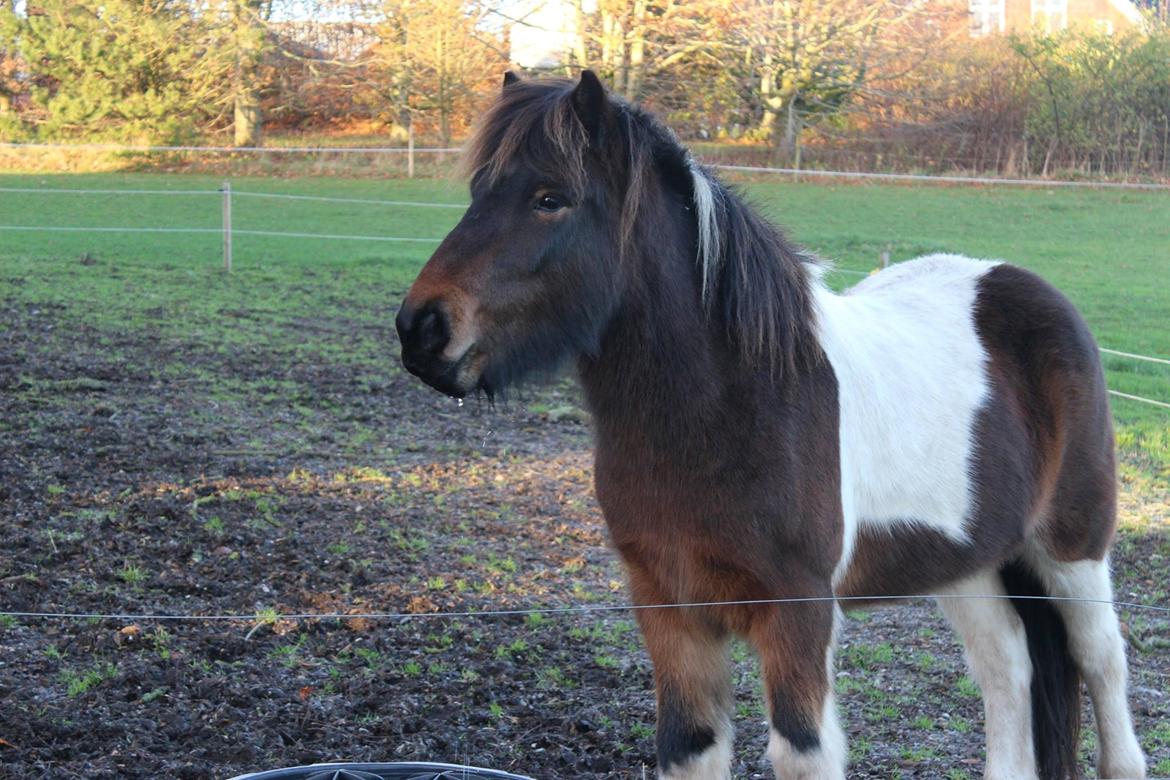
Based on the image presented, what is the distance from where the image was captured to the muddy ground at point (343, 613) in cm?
360

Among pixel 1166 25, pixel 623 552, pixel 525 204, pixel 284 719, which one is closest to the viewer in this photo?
pixel 525 204

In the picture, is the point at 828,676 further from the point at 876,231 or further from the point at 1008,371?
the point at 876,231

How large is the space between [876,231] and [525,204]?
1676 cm

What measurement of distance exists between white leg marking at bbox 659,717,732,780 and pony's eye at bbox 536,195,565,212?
1.36 m

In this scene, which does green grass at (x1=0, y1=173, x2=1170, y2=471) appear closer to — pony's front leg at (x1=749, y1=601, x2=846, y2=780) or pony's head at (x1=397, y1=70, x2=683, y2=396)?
pony's head at (x1=397, y1=70, x2=683, y2=396)

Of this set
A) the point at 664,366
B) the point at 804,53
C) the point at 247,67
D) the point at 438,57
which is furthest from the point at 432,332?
the point at 247,67

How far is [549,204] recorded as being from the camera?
8.36 ft

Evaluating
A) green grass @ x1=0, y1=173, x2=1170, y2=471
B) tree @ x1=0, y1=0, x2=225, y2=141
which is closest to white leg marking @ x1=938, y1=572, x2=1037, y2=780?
green grass @ x1=0, y1=173, x2=1170, y2=471

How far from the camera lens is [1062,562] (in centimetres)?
349

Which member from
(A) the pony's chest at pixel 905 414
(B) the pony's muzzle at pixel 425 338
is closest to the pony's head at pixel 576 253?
(B) the pony's muzzle at pixel 425 338

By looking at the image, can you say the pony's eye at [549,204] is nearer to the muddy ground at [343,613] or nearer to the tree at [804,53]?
the muddy ground at [343,613]

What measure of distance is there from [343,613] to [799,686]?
2.63m

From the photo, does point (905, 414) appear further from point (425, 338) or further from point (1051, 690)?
point (425, 338)

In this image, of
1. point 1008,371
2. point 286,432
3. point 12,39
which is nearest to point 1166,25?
point 286,432
